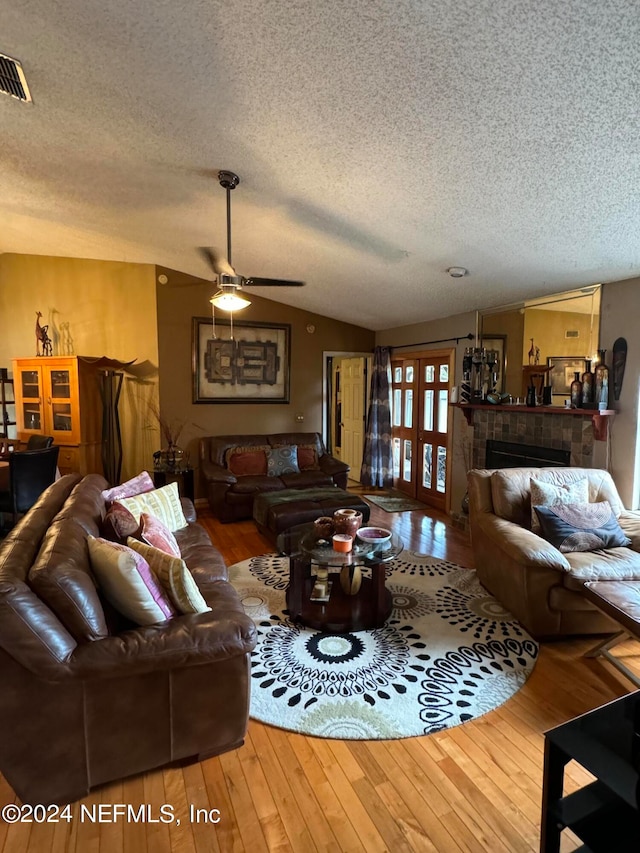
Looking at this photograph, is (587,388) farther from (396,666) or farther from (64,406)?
(64,406)

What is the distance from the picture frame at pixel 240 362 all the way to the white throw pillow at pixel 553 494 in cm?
381

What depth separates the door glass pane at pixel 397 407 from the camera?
21.0 ft

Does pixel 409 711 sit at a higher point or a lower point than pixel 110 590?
lower

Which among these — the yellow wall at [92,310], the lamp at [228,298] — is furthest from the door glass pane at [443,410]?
the yellow wall at [92,310]

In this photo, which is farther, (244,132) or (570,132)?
(244,132)

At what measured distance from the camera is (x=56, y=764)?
155cm

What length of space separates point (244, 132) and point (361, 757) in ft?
9.77

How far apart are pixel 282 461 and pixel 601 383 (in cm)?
350

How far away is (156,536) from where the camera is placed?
234 cm

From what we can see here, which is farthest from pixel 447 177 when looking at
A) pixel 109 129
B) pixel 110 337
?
pixel 110 337

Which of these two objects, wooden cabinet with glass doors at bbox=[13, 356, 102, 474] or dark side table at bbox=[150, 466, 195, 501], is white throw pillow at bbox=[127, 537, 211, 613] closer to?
dark side table at bbox=[150, 466, 195, 501]

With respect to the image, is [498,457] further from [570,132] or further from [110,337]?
[110,337]

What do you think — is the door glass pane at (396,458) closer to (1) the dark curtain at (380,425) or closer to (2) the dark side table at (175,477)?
(1) the dark curtain at (380,425)

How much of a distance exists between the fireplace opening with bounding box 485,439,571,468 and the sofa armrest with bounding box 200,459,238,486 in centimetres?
285
